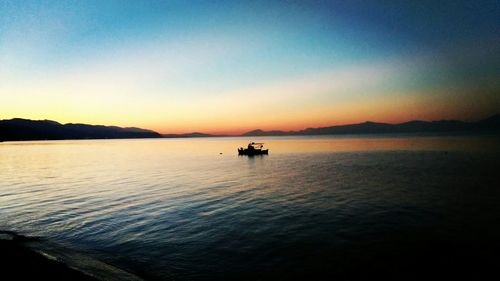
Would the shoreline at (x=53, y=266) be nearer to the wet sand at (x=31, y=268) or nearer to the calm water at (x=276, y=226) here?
the wet sand at (x=31, y=268)

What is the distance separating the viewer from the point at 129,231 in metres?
20.4

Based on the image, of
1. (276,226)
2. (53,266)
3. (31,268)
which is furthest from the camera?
(276,226)

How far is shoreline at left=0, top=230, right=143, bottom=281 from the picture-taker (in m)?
11.0

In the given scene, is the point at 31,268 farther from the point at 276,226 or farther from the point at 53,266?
the point at 276,226

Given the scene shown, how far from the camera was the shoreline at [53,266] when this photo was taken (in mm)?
10953

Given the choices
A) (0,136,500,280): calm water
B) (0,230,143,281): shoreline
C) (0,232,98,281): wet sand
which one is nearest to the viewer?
(0,232,98,281): wet sand

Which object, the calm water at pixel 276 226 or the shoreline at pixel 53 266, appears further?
the calm water at pixel 276 226

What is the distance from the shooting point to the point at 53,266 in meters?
11.9

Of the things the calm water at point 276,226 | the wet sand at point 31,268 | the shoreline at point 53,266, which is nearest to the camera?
the wet sand at point 31,268

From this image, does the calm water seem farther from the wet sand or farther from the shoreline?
the wet sand

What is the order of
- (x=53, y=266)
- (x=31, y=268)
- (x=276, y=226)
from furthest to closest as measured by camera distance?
(x=276, y=226)
(x=53, y=266)
(x=31, y=268)

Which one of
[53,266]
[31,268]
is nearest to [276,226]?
[53,266]

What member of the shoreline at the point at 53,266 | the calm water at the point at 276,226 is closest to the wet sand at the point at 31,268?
the shoreline at the point at 53,266

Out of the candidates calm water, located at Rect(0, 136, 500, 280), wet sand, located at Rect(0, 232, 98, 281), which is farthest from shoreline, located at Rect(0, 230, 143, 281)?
calm water, located at Rect(0, 136, 500, 280)
